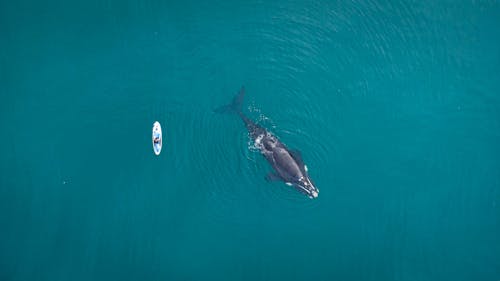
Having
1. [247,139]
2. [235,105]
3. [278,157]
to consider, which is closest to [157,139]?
[235,105]

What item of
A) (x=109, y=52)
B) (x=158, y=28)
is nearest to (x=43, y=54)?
(x=109, y=52)

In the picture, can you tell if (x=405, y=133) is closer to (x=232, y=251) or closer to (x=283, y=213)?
(x=283, y=213)

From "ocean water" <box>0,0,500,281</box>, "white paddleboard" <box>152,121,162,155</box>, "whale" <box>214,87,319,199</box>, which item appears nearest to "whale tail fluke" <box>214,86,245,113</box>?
"whale" <box>214,87,319,199</box>

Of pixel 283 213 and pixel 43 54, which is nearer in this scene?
pixel 283 213

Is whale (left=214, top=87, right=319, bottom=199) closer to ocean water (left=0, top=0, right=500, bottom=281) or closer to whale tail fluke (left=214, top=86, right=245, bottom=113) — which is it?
whale tail fluke (left=214, top=86, right=245, bottom=113)

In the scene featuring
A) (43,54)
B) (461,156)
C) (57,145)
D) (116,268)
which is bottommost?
(116,268)

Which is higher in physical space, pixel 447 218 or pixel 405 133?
Result: pixel 405 133
